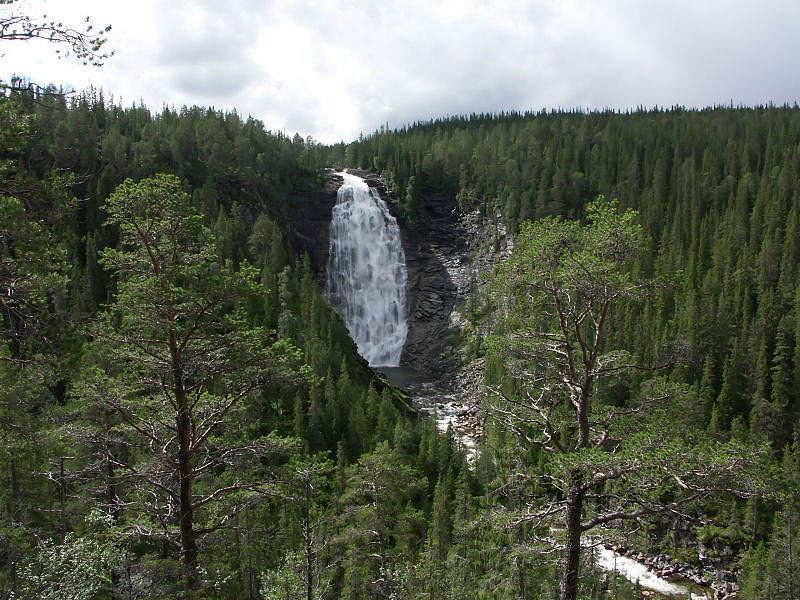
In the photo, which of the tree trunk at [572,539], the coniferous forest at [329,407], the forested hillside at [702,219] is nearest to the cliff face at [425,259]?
the forested hillside at [702,219]

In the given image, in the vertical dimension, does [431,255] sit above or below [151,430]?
above

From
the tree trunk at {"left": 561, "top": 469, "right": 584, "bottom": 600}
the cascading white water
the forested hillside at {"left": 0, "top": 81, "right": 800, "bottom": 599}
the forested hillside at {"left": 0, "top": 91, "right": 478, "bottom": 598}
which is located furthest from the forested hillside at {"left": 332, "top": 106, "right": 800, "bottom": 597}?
the cascading white water

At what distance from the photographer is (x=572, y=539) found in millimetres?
9734

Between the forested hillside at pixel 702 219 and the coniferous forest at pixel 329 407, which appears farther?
the forested hillside at pixel 702 219

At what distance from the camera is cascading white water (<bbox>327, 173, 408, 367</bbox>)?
79.9 metres

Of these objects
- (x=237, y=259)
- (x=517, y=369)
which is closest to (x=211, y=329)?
(x=517, y=369)

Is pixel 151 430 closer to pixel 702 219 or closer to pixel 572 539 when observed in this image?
pixel 572 539

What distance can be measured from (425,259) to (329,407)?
56.1m

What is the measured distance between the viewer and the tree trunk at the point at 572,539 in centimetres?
955

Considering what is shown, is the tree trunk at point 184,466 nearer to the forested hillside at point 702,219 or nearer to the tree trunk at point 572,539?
the forested hillside at point 702,219

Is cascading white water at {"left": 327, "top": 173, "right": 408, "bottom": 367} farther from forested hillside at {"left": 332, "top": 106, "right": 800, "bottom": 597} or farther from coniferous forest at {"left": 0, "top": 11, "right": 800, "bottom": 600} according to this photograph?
coniferous forest at {"left": 0, "top": 11, "right": 800, "bottom": 600}

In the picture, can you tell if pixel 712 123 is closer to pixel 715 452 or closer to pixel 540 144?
pixel 540 144

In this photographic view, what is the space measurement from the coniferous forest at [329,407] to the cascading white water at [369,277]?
445 inches

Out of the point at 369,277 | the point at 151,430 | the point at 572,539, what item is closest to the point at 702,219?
the point at 369,277
